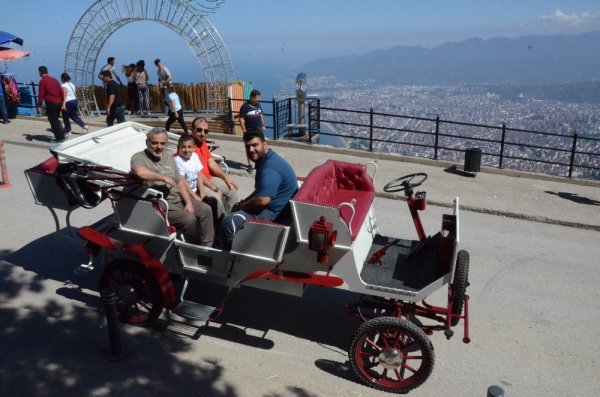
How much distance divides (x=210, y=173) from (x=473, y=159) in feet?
23.1

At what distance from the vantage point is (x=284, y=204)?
5.21 metres

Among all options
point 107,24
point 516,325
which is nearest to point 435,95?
point 107,24

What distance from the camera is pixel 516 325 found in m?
5.64

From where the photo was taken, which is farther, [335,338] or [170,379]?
[335,338]

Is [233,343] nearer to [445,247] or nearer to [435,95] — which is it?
[445,247]

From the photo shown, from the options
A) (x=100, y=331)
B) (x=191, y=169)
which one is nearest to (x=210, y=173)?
(x=191, y=169)

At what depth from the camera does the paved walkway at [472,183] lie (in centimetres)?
962

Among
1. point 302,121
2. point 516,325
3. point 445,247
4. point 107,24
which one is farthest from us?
point 107,24

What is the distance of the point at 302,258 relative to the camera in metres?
4.68

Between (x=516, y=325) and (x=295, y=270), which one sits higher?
(x=295, y=270)

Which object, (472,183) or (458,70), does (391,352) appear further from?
(458,70)

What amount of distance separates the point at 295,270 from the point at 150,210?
1.58 m

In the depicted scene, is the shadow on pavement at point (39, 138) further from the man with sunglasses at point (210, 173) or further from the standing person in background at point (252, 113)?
the man with sunglasses at point (210, 173)

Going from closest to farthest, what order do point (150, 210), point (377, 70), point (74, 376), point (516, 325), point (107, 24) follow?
point (74, 376), point (150, 210), point (516, 325), point (107, 24), point (377, 70)
